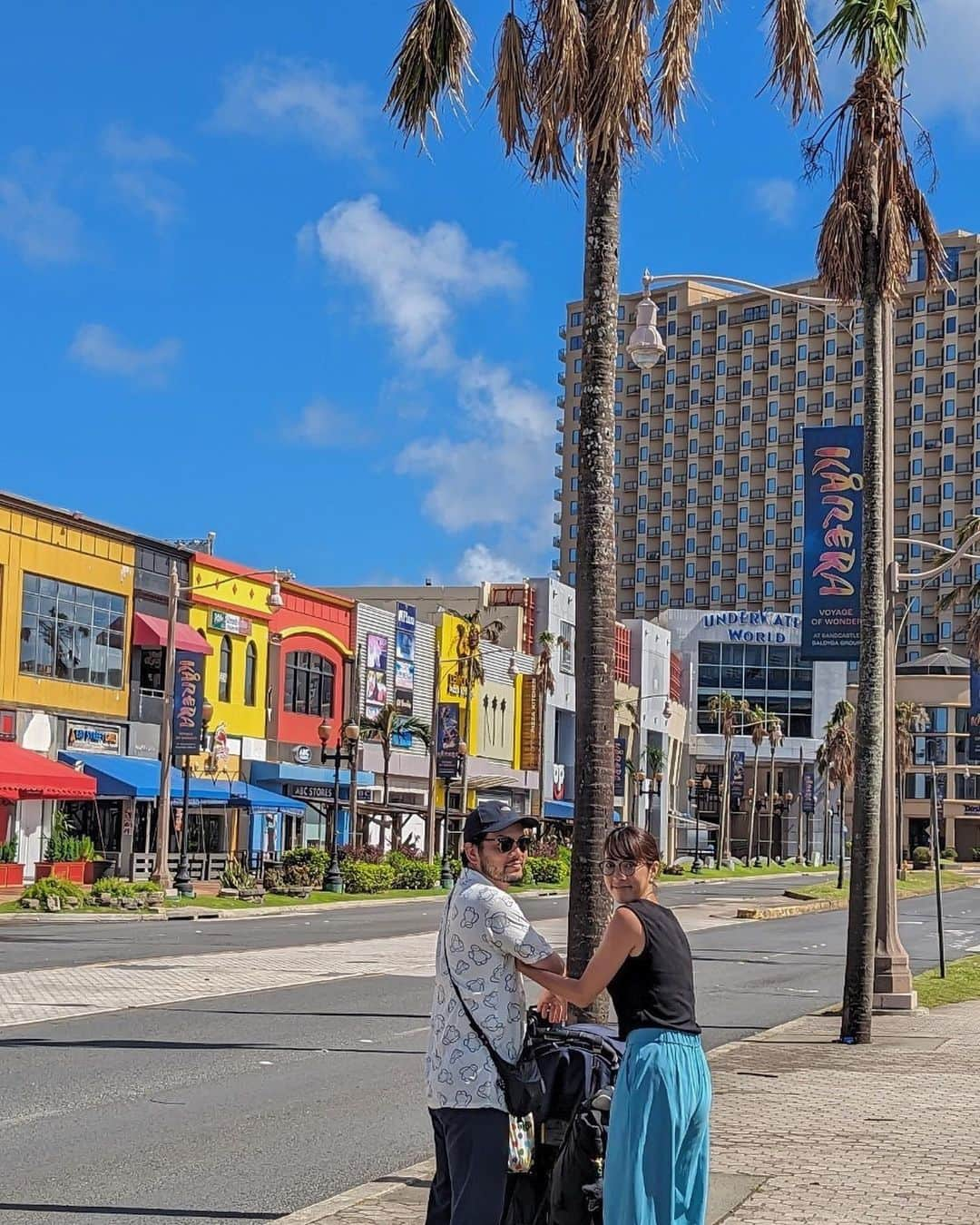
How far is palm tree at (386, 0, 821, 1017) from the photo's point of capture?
9625mm

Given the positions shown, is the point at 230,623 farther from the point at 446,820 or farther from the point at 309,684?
the point at 446,820

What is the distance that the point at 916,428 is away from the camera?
494 feet

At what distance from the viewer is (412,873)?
169 ft

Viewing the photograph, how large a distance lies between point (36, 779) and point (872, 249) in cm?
2910

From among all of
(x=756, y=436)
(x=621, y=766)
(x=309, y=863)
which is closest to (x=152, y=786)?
(x=309, y=863)

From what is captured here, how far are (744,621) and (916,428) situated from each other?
3198 centimetres

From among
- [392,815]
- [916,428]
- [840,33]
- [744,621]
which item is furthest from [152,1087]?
[916,428]

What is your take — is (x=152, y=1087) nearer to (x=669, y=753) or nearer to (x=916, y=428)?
(x=669, y=753)

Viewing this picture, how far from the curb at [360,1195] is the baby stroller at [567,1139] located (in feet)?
8.40

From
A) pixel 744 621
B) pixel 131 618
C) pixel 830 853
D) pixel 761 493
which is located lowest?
pixel 830 853

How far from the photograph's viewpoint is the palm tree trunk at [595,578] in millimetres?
9336

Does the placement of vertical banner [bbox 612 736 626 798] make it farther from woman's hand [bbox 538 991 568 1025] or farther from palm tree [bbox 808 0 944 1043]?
woman's hand [bbox 538 991 568 1025]

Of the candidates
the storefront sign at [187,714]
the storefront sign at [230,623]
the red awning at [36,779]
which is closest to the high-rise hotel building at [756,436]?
the storefront sign at [230,623]

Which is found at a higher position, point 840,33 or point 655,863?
point 840,33
